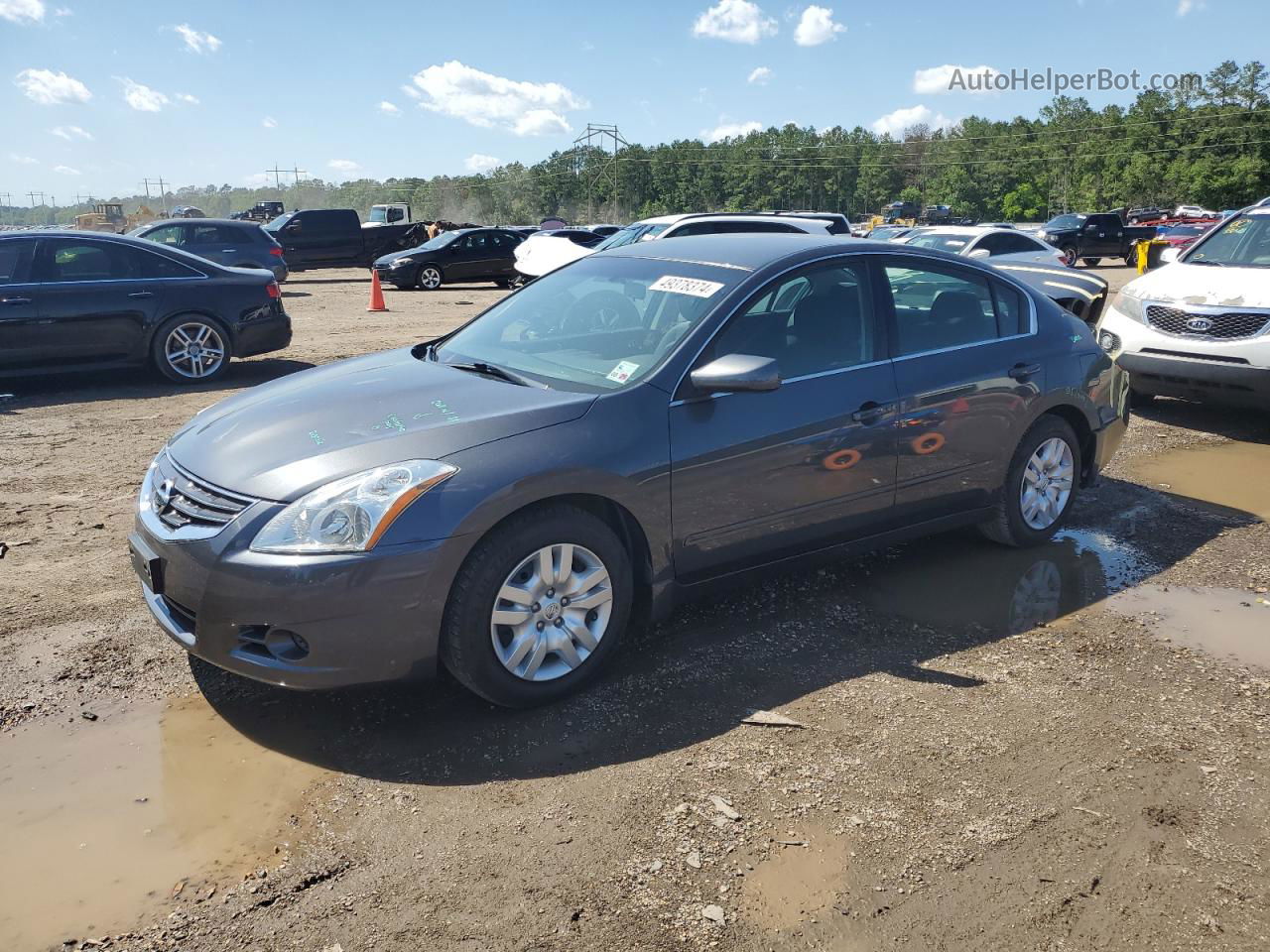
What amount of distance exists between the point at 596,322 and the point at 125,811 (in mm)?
2624

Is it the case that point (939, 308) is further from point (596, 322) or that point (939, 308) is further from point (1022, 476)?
point (596, 322)

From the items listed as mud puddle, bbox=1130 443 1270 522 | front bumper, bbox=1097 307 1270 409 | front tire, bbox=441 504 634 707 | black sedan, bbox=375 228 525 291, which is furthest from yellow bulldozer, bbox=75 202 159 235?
front tire, bbox=441 504 634 707

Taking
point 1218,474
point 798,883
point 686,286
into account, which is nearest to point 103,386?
point 686,286

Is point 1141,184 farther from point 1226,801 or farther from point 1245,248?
point 1226,801

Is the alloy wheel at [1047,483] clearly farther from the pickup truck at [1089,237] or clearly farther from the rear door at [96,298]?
the pickup truck at [1089,237]

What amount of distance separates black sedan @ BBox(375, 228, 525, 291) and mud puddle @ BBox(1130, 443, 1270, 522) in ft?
62.5

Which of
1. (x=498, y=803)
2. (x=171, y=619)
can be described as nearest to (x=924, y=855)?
(x=498, y=803)

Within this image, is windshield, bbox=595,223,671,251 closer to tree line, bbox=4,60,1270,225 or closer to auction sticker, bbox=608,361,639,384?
auction sticker, bbox=608,361,639,384

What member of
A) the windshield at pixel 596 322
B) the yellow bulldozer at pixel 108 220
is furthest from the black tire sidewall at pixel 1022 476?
the yellow bulldozer at pixel 108 220

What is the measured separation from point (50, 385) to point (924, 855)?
9909 mm

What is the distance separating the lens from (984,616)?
15.4 ft

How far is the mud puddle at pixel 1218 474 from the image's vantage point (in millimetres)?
6621

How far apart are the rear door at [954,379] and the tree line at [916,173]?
2832 inches

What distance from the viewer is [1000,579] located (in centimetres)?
516
